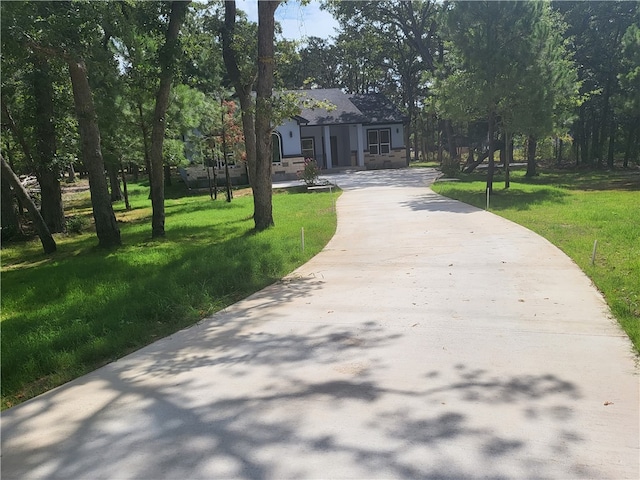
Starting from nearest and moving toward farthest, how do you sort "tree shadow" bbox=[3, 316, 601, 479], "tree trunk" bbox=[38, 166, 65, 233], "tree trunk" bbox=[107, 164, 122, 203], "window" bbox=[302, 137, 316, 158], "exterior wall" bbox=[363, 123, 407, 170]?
"tree shadow" bbox=[3, 316, 601, 479] → "tree trunk" bbox=[38, 166, 65, 233] → "tree trunk" bbox=[107, 164, 122, 203] → "exterior wall" bbox=[363, 123, 407, 170] → "window" bbox=[302, 137, 316, 158]

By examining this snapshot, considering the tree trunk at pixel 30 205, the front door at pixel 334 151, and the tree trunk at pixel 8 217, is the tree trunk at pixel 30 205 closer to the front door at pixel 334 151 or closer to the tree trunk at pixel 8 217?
the tree trunk at pixel 8 217

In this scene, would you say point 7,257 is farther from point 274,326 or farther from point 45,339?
point 274,326

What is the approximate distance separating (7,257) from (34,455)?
35.0 feet

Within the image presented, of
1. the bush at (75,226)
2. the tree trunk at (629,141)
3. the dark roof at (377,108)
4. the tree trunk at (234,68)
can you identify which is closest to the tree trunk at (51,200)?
the bush at (75,226)

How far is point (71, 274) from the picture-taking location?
7.68 meters

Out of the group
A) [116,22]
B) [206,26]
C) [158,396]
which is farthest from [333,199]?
[158,396]

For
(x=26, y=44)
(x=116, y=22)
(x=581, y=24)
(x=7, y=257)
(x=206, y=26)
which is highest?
(x=581, y=24)

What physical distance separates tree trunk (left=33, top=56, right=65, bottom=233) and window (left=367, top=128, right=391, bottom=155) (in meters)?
21.2

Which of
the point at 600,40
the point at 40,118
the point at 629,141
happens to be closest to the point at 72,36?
the point at 40,118

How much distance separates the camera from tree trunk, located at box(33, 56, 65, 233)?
12974mm

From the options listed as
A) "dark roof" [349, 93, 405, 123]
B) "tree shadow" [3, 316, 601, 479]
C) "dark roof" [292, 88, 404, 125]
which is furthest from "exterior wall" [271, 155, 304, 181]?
"tree shadow" [3, 316, 601, 479]

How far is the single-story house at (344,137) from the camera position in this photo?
97.0 ft

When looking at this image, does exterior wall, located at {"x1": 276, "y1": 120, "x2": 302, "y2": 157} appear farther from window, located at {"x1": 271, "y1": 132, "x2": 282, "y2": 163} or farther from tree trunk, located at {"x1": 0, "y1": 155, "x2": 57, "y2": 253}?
tree trunk, located at {"x1": 0, "y1": 155, "x2": 57, "y2": 253}

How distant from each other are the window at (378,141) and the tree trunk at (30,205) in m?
23.6
